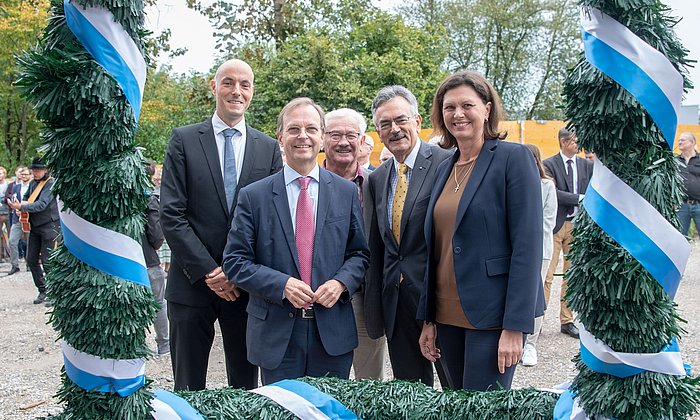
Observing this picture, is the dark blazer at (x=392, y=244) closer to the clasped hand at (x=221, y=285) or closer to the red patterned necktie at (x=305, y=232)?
the red patterned necktie at (x=305, y=232)

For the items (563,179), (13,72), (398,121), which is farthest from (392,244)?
(13,72)

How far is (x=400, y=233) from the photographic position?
10.4ft

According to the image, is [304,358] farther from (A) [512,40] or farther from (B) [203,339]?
(A) [512,40]

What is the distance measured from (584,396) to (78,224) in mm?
1857

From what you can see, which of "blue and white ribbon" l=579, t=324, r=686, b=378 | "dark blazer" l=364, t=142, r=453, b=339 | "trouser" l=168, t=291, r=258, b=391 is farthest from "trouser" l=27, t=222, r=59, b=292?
"blue and white ribbon" l=579, t=324, r=686, b=378

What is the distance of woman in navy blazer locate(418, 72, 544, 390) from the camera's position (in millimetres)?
2607

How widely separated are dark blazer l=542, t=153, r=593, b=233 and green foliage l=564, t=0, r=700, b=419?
4543mm

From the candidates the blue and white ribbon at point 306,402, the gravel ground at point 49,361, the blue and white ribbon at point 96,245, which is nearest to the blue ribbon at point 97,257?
the blue and white ribbon at point 96,245

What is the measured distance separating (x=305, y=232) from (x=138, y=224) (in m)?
0.84

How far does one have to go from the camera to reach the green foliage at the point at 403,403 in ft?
7.69

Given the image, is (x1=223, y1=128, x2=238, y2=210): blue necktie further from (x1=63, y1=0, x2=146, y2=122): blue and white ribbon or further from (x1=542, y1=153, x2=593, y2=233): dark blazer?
(x1=542, y1=153, x2=593, y2=233): dark blazer

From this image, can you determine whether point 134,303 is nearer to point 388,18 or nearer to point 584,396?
point 584,396

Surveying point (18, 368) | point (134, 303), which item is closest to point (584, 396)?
point (134, 303)

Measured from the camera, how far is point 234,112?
339 cm
